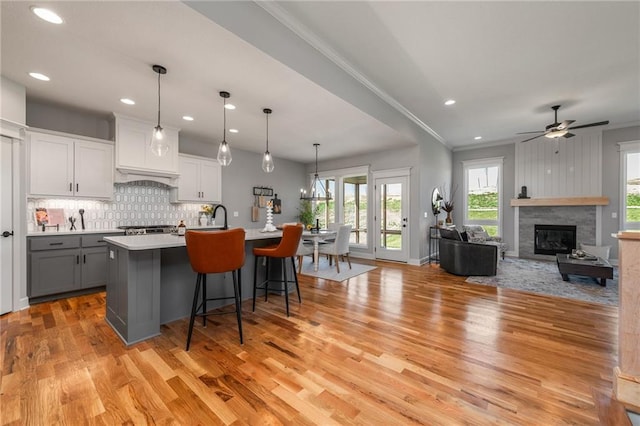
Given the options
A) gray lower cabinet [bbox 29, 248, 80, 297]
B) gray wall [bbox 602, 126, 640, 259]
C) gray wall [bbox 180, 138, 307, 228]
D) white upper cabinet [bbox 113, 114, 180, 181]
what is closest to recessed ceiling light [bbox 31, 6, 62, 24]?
white upper cabinet [bbox 113, 114, 180, 181]

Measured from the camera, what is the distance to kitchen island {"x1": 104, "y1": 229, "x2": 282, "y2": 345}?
Answer: 2322 mm

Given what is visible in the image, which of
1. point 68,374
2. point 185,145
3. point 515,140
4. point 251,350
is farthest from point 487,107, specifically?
point 68,374

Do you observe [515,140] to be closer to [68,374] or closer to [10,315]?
[68,374]

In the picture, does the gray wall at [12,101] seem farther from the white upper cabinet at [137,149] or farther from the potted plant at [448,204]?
the potted plant at [448,204]

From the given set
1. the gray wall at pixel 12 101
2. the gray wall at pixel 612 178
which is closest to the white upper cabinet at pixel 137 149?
the gray wall at pixel 12 101

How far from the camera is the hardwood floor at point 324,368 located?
1.56 m

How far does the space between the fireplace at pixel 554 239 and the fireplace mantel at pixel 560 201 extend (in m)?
0.57

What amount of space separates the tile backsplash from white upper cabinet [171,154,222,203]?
0.89 feet

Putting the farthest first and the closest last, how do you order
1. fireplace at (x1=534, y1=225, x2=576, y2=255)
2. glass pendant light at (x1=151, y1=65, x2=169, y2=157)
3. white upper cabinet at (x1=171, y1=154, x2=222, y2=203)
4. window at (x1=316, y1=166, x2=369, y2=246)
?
window at (x1=316, y1=166, x2=369, y2=246), fireplace at (x1=534, y1=225, x2=576, y2=255), white upper cabinet at (x1=171, y1=154, x2=222, y2=203), glass pendant light at (x1=151, y1=65, x2=169, y2=157)

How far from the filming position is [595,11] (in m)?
2.48

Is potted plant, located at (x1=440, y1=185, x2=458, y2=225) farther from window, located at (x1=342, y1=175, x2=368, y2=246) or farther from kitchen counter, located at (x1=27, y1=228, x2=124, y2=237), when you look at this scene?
kitchen counter, located at (x1=27, y1=228, x2=124, y2=237)

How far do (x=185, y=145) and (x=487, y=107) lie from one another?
5.73 metres

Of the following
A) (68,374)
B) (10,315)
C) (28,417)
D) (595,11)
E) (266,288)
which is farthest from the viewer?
(266,288)

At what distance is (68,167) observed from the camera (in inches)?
148
